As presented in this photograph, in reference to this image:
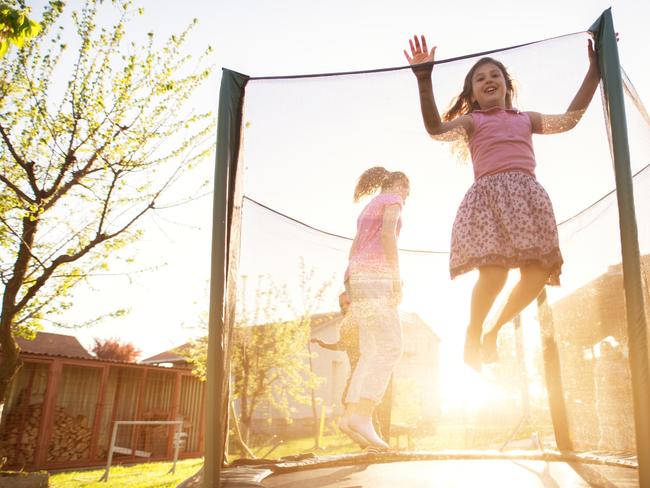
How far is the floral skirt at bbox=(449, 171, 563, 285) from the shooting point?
60.2 inches

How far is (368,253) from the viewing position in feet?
7.43

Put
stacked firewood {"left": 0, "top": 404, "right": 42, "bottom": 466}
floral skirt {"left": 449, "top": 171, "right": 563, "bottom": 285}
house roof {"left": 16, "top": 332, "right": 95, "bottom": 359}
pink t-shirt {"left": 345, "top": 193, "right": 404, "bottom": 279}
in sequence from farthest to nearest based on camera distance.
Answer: house roof {"left": 16, "top": 332, "right": 95, "bottom": 359} → stacked firewood {"left": 0, "top": 404, "right": 42, "bottom": 466} → pink t-shirt {"left": 345, "top": 193, "right": 404, "bottom": 279} → floral skirt {"left": 449, "top": 171, "right": 563, "bottom": 285}

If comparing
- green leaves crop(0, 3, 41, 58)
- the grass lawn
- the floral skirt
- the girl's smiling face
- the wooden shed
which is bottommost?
the grass lawn

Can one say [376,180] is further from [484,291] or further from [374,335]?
[484,291]

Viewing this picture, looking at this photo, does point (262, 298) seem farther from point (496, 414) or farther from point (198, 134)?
point (198, 134)

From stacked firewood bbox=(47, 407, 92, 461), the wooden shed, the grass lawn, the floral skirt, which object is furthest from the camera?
stacked firewood bbox=(47, 407, 92, 461)

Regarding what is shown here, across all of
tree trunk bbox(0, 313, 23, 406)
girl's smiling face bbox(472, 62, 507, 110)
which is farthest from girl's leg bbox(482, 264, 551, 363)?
tree trunk bbox(0, 313, 23, 406)

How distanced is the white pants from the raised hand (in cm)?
91

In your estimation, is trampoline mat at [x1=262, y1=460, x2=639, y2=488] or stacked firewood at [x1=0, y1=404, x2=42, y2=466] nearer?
trampoline mat at [x1=262, y1=460, x2=639, y2=488]

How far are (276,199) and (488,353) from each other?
1156mm

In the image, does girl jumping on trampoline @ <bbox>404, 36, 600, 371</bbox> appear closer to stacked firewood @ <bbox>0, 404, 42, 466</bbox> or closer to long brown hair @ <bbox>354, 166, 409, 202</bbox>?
long brown hair @ <bbox>354, 166, 409, 202</bbox>

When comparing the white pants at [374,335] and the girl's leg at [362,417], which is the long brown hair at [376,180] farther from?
the girl's leg at [362,417]

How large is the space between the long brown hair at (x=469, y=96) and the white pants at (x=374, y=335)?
0.78 m

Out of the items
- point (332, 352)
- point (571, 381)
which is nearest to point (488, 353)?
point (332, 352)
